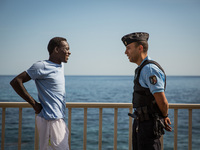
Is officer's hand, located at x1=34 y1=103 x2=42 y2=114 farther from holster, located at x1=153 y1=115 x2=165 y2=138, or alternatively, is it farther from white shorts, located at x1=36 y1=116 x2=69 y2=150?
holster, located at x1=153 y1=115 x2=165 y2=138

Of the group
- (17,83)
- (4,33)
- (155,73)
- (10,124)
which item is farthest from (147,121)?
(4,33)

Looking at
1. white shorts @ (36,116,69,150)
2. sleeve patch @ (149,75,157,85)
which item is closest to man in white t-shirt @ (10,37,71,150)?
white shorts @ (36,116,69,150)

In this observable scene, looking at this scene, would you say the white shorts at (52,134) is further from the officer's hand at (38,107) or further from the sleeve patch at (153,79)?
the sleeve patch at (153,79)

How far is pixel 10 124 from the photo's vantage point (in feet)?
53.7

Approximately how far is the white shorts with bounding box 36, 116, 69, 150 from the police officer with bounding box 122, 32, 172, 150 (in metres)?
0.65

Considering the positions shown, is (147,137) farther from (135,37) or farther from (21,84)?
(21,84)

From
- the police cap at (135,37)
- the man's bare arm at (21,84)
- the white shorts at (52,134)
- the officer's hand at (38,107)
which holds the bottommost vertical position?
the white shorts at (52,134)

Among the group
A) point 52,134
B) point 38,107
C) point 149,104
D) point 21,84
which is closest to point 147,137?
point 149,104

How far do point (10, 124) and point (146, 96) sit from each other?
16574 mm

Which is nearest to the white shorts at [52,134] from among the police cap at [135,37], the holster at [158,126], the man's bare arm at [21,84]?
the man's bare arm at [21,84]

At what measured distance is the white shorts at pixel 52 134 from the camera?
74.5 inches

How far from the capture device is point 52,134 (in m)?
1.90

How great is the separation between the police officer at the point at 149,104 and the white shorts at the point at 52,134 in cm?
65

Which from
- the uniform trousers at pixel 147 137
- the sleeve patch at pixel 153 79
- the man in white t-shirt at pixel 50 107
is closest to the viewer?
the sleeve patch at pixel 153 79
